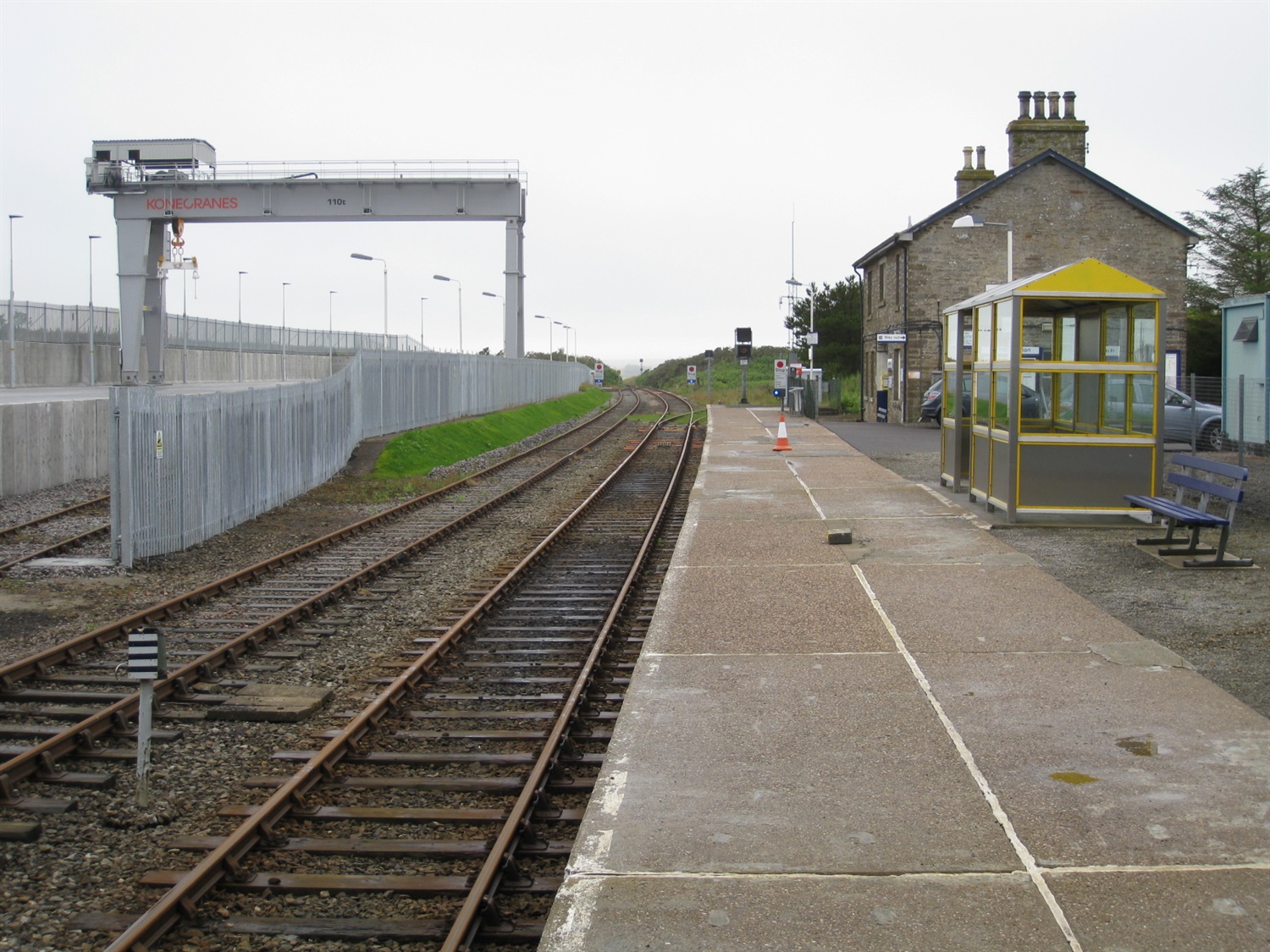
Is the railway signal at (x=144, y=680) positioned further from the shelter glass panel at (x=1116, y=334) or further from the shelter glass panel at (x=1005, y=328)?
the shelter glass panel at (x=1116, y=334)

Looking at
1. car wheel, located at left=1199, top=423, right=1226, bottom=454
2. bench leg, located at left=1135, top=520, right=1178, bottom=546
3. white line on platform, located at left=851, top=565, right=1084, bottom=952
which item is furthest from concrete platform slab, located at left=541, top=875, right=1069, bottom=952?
car wheel, located at left=1199, top=423, right=1226, bottom=454

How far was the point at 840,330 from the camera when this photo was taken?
2335 inches

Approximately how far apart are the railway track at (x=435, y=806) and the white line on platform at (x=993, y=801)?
6.58 feet

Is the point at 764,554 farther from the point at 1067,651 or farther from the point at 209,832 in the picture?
the point at 209,832

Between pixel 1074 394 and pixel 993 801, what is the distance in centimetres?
1110

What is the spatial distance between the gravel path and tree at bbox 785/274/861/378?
43322mm

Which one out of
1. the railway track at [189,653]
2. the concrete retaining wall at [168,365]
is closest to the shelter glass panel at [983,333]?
the railway track at [189,653]

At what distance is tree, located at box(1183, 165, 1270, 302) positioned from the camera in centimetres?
4644

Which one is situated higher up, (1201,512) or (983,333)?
(983,333)

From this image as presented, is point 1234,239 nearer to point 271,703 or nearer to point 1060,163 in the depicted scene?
point 1060,163

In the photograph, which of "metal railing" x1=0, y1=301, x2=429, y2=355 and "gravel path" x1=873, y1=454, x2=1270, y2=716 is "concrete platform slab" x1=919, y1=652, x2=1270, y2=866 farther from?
"metal railing" x1=0, y1=301, x2=429, y2=355

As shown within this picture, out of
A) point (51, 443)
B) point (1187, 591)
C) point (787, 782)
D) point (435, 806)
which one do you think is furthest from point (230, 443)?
point (787, 782)

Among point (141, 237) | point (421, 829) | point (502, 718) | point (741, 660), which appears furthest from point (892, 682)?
point (141, 237)

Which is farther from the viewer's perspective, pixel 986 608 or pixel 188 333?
pixel 188 333
